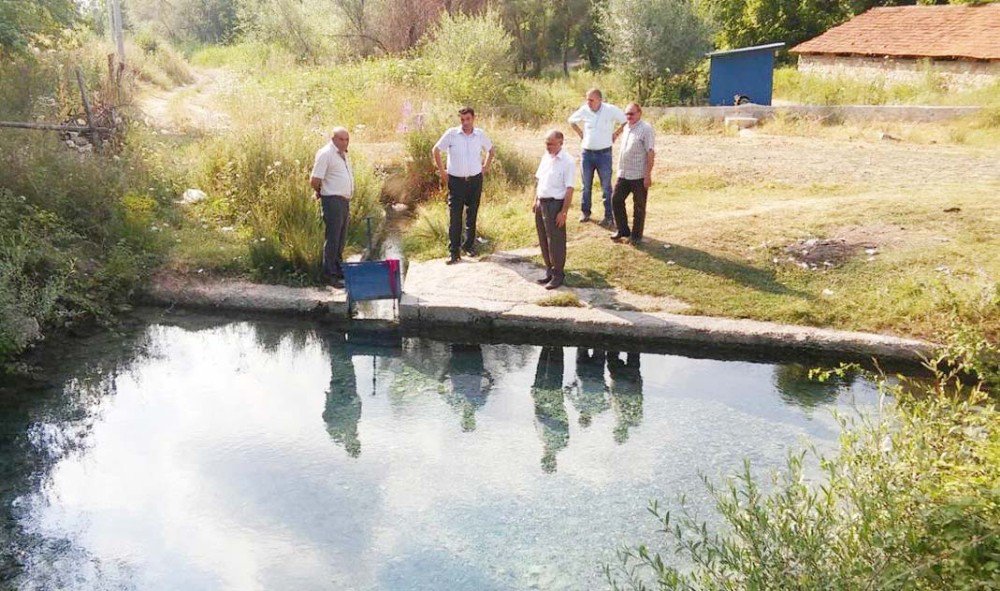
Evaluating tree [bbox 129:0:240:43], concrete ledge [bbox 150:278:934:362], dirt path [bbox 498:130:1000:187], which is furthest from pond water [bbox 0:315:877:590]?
tree [bbox 129:0:240:43]

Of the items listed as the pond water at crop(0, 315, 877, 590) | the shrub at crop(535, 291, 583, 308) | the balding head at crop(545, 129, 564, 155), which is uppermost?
the balding head at crop(545, 129, 564, 155)

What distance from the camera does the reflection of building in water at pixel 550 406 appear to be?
5.95 m

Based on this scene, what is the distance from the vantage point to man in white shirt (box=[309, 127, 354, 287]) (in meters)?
8.19

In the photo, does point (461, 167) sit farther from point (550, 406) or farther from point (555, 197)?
point (550, 406)

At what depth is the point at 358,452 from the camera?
5891 mm

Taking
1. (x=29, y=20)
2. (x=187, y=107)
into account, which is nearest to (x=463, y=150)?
(x=29, y=20)

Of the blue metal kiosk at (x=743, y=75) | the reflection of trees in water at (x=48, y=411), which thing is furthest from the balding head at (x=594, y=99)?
the blue metal kiosk at (x=743, y=75)

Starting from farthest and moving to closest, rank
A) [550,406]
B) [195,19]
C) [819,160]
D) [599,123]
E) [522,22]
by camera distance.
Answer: [195,19] → [522,22] → [819,160] → [599,123] → [550,406]

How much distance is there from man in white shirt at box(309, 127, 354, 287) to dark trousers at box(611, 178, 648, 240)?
288cm

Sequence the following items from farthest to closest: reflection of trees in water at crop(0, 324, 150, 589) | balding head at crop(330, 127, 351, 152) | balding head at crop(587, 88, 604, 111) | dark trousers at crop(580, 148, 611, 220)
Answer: dark trousers at crop(580, 148, 611, 220)
balding head at crop(587, 88, 604, 111)
balding head at crop(330, 127, 351, 152)
reflection of trees in water at crop(0, 324, 150, 589)

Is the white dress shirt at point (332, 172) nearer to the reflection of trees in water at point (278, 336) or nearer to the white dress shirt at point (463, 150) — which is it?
the white dress shirt at point (463, 150)

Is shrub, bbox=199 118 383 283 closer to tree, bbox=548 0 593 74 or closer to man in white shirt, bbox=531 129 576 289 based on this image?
man in white shirt, bbox=531 129 576 289

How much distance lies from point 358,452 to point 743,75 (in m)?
15.8

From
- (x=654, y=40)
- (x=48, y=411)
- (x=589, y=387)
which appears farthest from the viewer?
(x=654, y=40)
